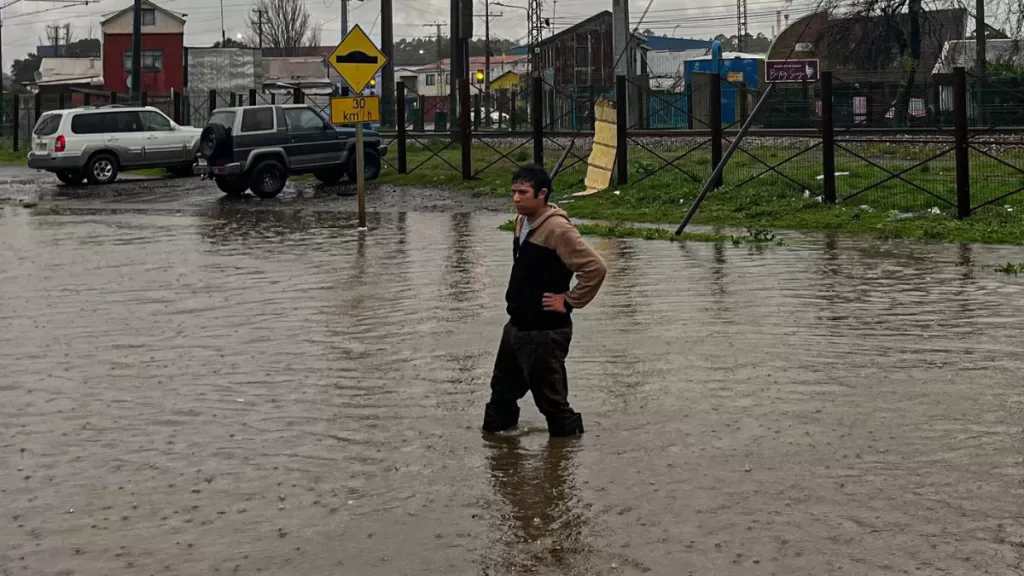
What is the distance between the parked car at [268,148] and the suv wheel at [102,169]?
198 inches

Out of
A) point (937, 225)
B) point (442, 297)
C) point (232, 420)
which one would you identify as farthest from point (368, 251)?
point (232, 420)

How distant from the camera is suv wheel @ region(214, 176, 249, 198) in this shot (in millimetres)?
28188

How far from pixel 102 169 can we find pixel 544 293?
2694cm

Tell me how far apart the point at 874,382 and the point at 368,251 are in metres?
9.37

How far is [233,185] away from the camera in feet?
93.0

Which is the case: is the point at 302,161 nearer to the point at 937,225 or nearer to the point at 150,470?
the point at 937,225

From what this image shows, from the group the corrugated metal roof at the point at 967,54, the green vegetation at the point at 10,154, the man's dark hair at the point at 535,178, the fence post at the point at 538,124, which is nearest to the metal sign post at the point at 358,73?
the fence post at the point at 538,124

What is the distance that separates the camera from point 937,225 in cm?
1842

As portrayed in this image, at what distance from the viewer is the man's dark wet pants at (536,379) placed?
25.6 ft

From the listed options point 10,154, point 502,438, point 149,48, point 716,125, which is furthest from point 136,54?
point 502,438

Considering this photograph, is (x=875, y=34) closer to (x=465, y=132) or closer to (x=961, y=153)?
(x=465, y=132)

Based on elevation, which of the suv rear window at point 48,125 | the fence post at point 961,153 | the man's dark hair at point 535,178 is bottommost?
the man's dark hair at point 535,178

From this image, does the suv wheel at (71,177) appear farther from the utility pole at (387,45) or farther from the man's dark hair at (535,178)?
the man's dark hair at (535,178)

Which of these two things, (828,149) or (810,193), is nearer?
(828,149)
